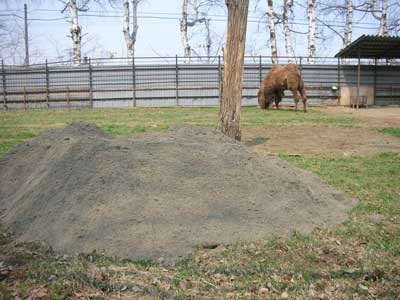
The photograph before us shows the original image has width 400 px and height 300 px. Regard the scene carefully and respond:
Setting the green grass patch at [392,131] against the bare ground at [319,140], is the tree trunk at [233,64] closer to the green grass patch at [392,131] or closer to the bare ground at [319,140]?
the bare ground at [319,140]

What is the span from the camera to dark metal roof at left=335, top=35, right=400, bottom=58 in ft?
63.2

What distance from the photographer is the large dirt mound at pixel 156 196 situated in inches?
145

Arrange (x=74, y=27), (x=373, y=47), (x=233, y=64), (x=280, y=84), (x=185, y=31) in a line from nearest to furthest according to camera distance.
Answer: (x=233, y=64), (x=280, y=84), (x=373, y=47), (x=74, y=27), (x=185, y=31)

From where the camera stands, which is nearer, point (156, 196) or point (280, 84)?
point (156, 196)

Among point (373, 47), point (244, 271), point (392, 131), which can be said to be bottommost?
point (244, 271)

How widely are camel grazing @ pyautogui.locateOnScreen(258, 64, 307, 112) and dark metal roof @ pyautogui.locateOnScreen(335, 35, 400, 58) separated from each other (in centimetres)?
444

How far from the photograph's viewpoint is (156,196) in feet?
13.6

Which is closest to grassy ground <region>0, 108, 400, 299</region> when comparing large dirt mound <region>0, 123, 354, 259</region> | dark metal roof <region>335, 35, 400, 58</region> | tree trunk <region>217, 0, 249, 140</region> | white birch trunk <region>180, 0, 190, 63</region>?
large dirt mound <region>0, 123, 354, 259</region>

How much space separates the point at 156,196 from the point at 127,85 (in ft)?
64.3

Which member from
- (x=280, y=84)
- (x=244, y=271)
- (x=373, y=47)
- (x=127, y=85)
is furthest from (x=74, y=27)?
(x=244, y=271)

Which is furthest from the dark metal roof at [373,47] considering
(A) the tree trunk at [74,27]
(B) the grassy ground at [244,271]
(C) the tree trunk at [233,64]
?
(B) the grassy ground at [244,271]

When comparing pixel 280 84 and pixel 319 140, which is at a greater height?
pixel 280 84

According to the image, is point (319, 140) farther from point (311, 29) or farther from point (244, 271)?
point (311, 29)

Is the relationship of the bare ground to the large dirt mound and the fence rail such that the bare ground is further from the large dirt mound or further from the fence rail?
the fence rail
